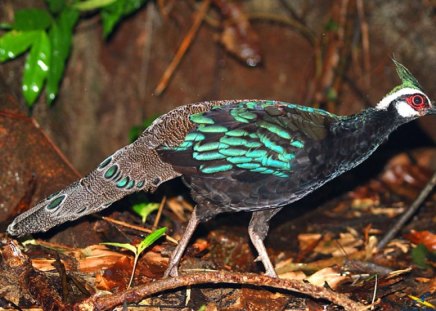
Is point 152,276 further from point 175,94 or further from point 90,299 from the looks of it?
point 175,94

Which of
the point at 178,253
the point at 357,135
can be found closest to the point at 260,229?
the point at 178,253

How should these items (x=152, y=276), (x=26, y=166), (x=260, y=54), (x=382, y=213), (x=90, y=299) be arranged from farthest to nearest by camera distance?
(x=260, y=54) < (x=382, y=213) < (x=26, y=166) < (x=152, y=276) < (x=90, y=299)

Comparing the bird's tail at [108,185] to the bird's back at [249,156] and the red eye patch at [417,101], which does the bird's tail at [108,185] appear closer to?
the bird's back at [249,156]

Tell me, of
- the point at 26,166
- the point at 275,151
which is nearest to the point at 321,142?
the point at 275,151

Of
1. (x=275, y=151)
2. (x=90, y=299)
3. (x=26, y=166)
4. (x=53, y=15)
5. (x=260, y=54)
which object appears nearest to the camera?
(x=90, y=299)

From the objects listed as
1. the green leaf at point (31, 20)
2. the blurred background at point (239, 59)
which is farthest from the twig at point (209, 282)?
the blurred background at point (239, 59)

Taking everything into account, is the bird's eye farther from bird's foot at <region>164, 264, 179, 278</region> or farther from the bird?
bird's foot at <region>164, 264, 179, 278</region>

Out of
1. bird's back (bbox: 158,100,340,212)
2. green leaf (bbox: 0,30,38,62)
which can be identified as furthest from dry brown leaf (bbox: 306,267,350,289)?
green leaf (bbox: 0,30,38,62)

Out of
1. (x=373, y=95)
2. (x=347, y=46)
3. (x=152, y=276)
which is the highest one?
(x=347, y=46)
